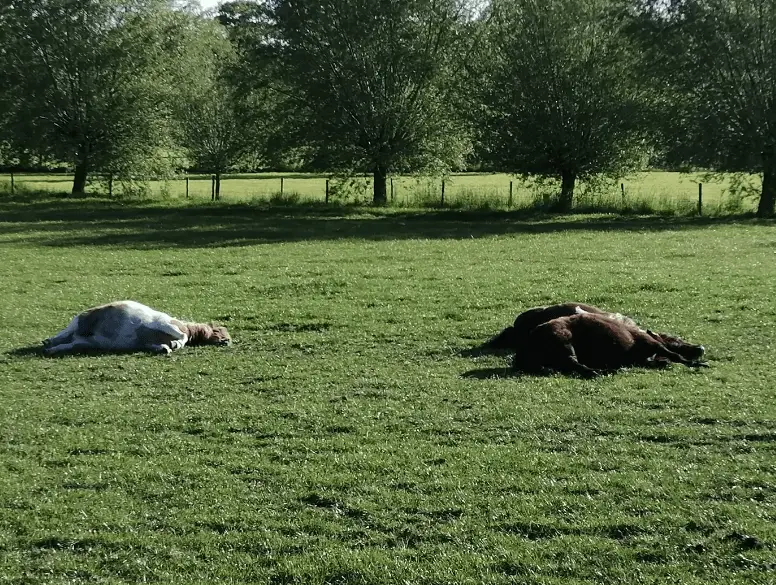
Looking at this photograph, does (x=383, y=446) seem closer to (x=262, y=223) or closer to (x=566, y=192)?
(x=262, y=223)

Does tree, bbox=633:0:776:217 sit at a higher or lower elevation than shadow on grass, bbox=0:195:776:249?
higher

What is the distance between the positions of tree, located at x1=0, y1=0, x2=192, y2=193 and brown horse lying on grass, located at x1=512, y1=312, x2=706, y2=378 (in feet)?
118

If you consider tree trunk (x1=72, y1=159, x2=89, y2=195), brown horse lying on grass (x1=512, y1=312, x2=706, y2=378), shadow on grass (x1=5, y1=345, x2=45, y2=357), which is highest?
tree trunk (x1=72, y1=159, x2=89, y2=195)

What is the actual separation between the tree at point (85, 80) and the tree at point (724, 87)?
2187cm

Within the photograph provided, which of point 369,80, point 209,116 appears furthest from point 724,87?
point 209,116

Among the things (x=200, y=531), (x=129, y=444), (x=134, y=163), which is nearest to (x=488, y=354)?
(x=129, y=444)

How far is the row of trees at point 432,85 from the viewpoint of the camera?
34.2m

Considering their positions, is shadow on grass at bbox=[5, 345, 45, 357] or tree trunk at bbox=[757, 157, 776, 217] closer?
shadow on grass at bbox=[5, 345, 45, 357]

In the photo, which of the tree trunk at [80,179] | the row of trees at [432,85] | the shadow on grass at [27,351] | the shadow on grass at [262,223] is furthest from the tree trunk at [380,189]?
the shadow on grass at [27,351]

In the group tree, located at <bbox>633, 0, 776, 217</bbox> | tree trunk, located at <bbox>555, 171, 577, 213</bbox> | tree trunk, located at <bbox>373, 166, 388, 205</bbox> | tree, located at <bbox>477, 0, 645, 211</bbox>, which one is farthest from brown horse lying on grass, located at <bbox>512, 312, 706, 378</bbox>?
tree trunk, located at <bbox>373, 166, 388, 205</bbox>

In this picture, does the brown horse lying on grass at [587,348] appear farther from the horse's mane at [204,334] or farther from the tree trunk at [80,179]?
the tree trunk at [80,179]

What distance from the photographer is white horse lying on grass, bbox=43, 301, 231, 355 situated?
40.5ft

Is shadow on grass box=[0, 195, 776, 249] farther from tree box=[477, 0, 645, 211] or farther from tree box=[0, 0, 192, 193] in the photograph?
tree box=[0, 0, 192, 193]

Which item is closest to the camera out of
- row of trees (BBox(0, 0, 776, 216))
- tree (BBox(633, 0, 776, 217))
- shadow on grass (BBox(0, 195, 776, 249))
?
shadow on grass (BBox(0, 195, 776, 249))
